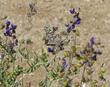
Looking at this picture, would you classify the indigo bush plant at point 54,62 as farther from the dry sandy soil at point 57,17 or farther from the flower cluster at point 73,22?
the dry sandy soil at point 57,17

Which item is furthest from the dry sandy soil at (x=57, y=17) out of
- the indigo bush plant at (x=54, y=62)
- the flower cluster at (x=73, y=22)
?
the flower cluster at (x=73, y=22)

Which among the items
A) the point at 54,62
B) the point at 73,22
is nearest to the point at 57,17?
the point at 54,62

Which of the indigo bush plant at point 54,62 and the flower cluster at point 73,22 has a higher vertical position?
the flower cluster at point 73,22

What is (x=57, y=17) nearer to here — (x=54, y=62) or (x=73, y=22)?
(x=54, y=62)

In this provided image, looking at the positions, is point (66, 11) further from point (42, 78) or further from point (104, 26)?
point (42, 78)

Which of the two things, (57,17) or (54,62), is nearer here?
(54,62)

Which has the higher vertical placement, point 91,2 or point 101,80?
point 91,2

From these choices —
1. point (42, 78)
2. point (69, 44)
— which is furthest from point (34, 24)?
point (42, 78)

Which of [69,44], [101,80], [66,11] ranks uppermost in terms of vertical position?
[66,11]

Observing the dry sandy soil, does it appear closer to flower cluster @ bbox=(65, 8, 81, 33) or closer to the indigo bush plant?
the indigo bush plant
